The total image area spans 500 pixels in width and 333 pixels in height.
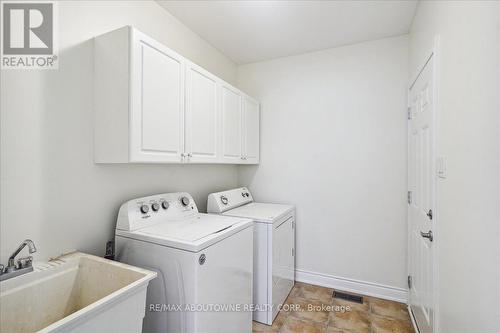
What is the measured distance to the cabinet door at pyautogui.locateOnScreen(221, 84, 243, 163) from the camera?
224 cm

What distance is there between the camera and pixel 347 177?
2.55 m

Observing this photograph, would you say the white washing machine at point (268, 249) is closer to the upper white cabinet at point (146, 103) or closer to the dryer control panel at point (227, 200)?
the dryer control panel at point (227, 200)

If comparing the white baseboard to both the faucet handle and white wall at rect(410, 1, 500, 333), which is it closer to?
white wall at rect(410, 1, 500, 333)

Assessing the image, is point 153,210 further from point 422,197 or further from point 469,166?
point 422,197

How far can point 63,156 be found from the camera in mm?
1343

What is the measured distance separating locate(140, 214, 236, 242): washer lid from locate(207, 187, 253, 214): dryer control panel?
1.20 feet

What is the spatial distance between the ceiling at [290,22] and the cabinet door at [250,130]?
0.62m

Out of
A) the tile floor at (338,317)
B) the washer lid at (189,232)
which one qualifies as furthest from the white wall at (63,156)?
the tile floor at (338,317)

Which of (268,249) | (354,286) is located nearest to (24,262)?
(268,249)

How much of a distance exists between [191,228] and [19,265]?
82 cm

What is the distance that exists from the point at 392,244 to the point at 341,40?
6.93ft

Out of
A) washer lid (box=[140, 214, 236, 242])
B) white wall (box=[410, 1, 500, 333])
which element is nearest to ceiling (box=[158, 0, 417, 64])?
white wall (box=[410, 1, 500, 333])

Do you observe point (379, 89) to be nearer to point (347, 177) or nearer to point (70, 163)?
point (347, 177)

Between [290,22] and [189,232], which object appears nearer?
[189,232]
